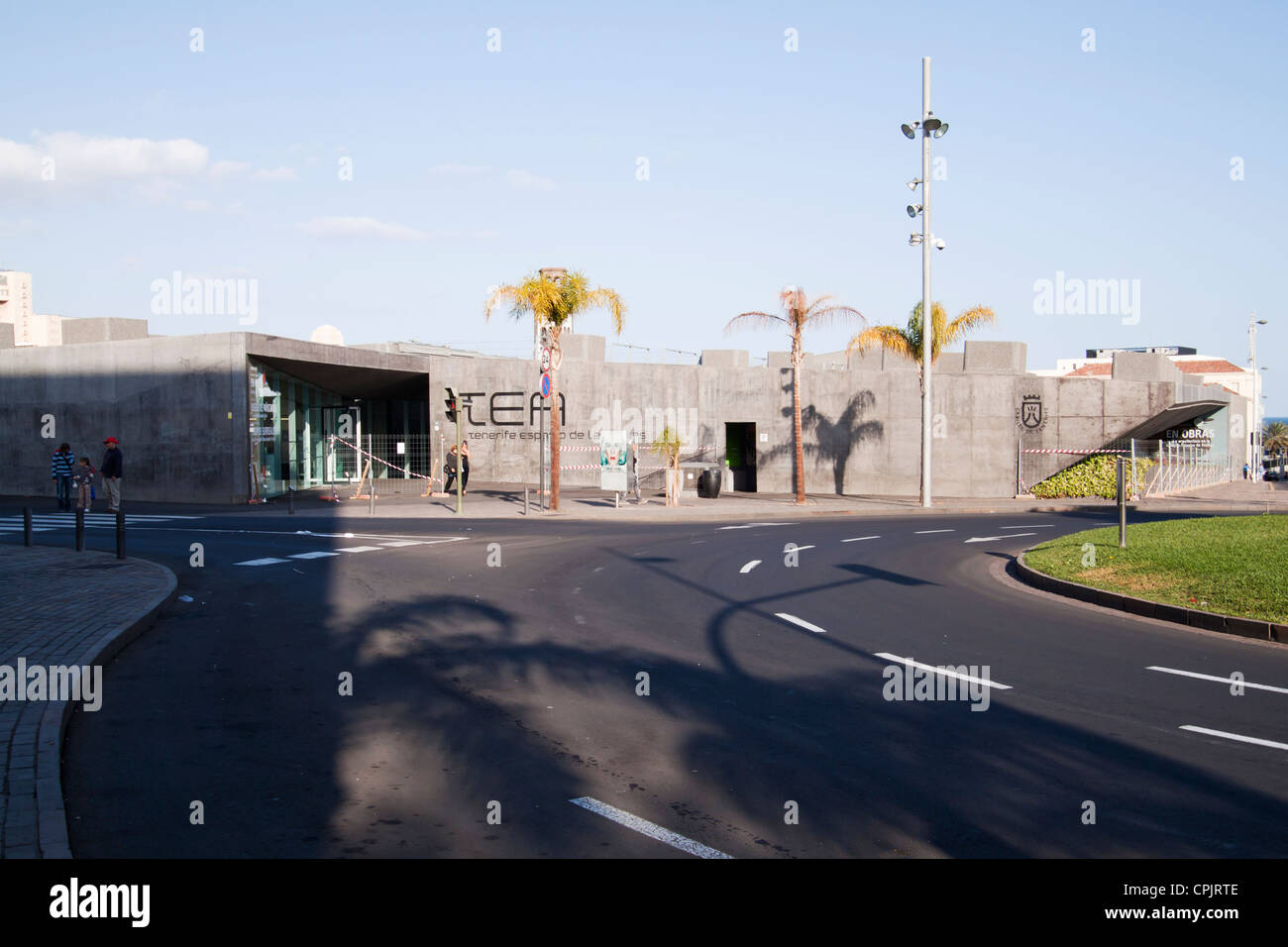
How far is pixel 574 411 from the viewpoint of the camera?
37719 mm

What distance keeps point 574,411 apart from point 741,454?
691 cm

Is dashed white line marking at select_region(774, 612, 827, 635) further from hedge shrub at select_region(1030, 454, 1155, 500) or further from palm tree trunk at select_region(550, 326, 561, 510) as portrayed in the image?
hedge shrub at select_region(1030, 454, 1155, 500)

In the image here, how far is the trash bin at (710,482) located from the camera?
33.5m

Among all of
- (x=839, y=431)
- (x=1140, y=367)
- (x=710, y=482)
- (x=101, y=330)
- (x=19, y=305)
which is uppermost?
(x=19, y=305)

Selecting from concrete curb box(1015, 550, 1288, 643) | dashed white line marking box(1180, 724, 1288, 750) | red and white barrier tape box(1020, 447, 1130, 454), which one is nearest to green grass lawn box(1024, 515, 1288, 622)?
concrete curb box(1015, 550, 1288, 643)

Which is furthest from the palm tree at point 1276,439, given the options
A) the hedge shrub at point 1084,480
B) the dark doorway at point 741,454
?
the dark doorway at point 741,454

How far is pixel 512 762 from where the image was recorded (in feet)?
19.8

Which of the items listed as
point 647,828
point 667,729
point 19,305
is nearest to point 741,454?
point 667,729

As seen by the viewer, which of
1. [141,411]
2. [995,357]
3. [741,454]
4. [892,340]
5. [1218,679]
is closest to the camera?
[1218,679]

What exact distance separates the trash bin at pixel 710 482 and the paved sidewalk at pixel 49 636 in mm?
Answer: 20476

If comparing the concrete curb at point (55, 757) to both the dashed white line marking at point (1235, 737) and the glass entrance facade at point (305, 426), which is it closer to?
the dashed white line marking at point (1235, 737)

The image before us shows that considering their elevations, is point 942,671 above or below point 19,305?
below

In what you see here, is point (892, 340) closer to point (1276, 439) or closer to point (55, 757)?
point (55, 757)

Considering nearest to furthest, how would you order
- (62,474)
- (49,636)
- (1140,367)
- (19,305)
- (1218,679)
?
(1218,679) < (49,636) < (62,474) < (1140,367) < (19,305)
